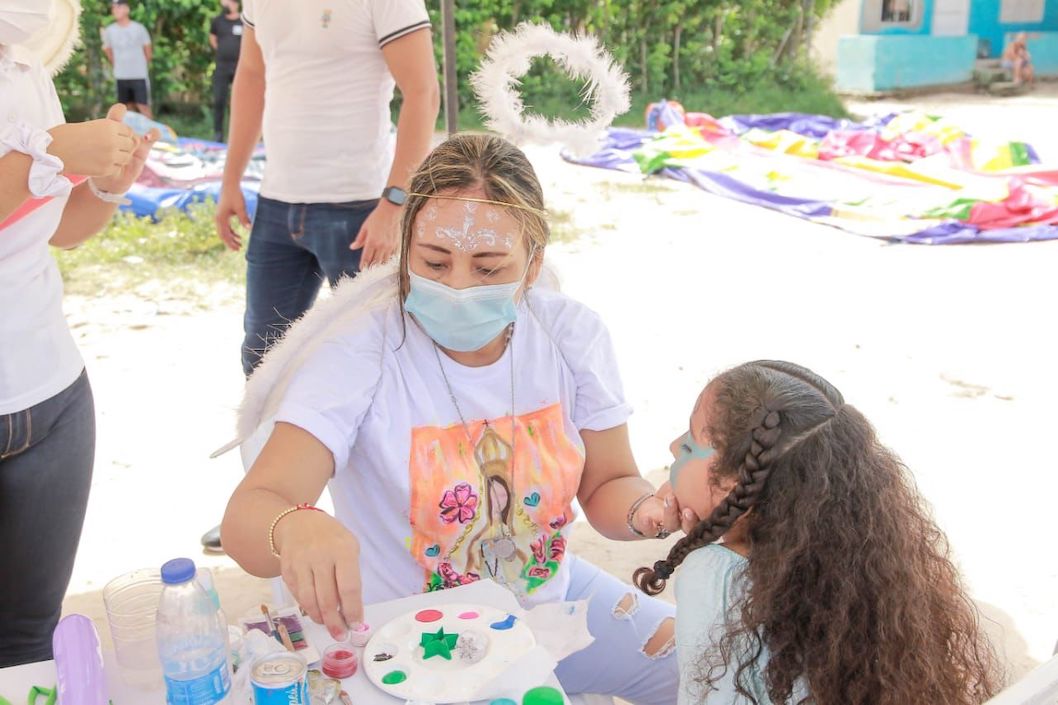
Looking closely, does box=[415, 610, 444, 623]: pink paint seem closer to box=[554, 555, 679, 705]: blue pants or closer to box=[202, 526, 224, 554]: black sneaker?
box=[554, 555, 679, 705]: blue pants

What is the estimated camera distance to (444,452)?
68.0 inches

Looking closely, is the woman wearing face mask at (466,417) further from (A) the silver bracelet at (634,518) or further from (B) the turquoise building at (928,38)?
(B) the turquoise building at (928,38)

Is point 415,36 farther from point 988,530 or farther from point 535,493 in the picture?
point 988,530

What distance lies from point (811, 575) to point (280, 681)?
71 cm

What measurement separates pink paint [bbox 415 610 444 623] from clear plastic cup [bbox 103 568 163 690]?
350mm

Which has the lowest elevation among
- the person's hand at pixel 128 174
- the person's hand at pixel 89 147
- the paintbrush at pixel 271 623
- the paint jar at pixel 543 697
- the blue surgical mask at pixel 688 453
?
the paintbrush at pixel 271 623

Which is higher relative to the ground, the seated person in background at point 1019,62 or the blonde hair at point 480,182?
the blonde hair at point 480,182

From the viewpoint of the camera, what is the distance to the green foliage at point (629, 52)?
11148mm

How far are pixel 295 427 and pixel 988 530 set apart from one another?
2548mm

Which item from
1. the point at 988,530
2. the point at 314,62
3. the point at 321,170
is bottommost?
the point at 988,530

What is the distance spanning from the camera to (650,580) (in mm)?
1629

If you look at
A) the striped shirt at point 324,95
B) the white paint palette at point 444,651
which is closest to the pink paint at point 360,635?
the white paint palette at point 444,651

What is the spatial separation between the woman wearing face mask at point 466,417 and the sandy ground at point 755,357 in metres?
0.45

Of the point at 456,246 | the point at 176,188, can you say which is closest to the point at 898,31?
the point at 176,188
